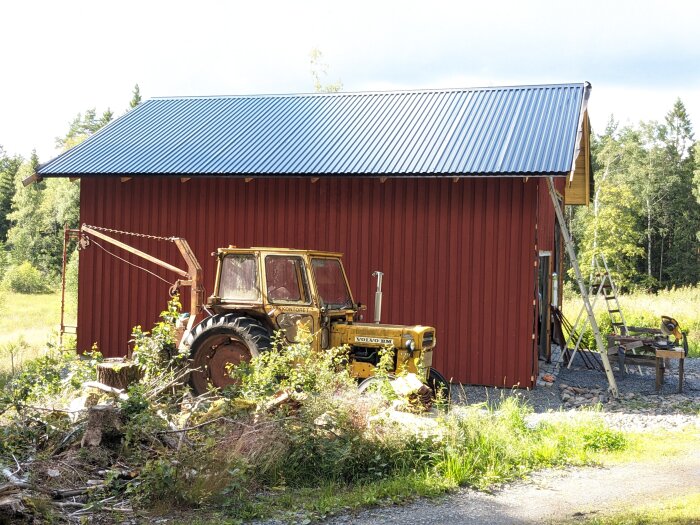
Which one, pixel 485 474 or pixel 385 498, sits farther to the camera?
pixel 485 474

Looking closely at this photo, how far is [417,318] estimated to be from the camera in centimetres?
1300

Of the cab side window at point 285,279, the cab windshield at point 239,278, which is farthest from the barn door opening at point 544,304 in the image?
Result: the cab windshield at point 239,278

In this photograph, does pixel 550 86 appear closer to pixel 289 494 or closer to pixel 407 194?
pixel 407 194

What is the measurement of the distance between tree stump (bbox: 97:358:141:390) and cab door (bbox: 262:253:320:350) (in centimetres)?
173

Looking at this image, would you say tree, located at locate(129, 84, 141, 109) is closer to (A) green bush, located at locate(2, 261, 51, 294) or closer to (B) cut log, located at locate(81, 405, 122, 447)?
(A) green bush, located at locate(2, 261, 51, 294)

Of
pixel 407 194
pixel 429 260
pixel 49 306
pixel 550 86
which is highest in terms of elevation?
pixel 550 86

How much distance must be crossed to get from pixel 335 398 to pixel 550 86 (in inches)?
395

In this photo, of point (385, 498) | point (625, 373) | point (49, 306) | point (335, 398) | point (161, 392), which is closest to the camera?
point (385, 498)

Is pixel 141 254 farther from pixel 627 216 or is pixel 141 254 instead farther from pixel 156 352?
pixel 627 216

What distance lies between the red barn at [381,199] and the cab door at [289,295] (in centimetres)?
349

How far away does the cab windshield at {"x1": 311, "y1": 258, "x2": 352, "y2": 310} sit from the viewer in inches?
386

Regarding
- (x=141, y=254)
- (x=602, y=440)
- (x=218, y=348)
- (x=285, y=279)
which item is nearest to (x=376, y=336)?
(x=285, y=279)

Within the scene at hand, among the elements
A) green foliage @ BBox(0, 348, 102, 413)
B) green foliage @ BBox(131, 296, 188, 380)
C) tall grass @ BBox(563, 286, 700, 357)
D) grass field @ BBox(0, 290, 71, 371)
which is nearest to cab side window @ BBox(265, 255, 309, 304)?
green foliage @ BBox(131, 296, 188, 380)

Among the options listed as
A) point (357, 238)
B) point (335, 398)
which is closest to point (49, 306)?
point (357, 238)
